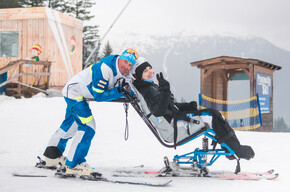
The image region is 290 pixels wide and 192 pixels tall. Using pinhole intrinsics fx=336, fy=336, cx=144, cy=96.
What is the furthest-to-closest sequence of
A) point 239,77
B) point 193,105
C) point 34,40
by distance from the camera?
point 239,77
point 34,40
point 193,105

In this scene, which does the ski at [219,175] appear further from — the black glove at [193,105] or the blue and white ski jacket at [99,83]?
the blue and white ski jacket at [99,83]

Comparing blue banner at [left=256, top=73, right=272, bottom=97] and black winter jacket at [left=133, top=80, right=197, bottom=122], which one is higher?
blue banner at [left=256, top=73, right=272, bottom=97]

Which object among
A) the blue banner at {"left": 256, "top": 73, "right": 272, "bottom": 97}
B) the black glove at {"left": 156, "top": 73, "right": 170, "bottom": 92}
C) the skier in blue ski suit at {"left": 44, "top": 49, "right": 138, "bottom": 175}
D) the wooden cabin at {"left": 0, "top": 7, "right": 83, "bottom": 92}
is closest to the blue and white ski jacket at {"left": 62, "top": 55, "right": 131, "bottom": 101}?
the skier in blue ski suit at {"left": 44, "top": 49, "right": 138, "bottom": 175}

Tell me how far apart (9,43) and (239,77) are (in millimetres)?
11592

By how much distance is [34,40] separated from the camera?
1647 cm

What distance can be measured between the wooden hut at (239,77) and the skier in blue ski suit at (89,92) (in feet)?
36.1

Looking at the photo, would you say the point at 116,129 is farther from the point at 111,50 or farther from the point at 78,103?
the point at 111,50

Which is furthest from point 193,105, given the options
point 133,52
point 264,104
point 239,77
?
point 239,77

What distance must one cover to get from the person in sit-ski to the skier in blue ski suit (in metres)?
0.20

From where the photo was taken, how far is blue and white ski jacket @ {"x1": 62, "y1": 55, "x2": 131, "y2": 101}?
12.4ft

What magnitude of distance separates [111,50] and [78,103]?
40.2 meters

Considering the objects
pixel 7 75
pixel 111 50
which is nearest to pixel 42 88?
pixel 7 75

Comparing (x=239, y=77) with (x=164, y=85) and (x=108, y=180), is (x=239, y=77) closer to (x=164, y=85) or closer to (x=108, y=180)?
(x=164, y=85)

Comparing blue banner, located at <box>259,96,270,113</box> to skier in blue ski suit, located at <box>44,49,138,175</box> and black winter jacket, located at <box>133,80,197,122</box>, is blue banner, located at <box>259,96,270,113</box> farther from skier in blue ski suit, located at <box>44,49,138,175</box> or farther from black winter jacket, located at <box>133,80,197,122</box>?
skier in blue ski suit, located at <box>44,49,138,175</box>
